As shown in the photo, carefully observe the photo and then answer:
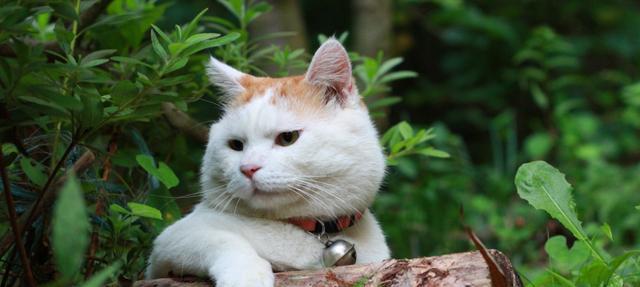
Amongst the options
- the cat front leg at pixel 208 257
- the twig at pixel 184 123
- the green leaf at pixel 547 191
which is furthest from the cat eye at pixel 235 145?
the green leaf at pixel 547 191

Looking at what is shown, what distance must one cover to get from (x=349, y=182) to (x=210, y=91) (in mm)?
669

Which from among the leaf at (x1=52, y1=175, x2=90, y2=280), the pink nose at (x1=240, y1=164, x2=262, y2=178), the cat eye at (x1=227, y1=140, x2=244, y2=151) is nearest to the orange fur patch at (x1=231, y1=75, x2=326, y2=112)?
the cat eye at (x1=227, y1=140, x2=244, y2=151)

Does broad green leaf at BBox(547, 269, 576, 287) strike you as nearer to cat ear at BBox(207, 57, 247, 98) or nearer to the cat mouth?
the cat mouth

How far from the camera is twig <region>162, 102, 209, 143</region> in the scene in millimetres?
2416

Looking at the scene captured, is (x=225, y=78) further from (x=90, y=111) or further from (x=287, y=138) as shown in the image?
(x=90, y=111)

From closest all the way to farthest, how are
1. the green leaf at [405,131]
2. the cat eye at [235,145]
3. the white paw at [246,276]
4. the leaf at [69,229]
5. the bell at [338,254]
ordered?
the leaf at [69,229], the white paw at [246,276], the bell at [338,254], the cat eye at [235,145], the green leaf at [405,131]

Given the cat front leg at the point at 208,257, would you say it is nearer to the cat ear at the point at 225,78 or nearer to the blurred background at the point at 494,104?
the cat ear at the point at 225,78

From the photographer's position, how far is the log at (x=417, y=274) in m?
1.57

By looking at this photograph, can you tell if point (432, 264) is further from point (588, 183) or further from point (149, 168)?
point (588, 183)

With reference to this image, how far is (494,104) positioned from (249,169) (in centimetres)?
377

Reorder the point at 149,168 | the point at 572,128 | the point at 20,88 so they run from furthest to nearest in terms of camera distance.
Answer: the point at 572,128
the point at 149,168
the point at 20,88

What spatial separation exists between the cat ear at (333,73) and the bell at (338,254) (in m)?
0.44

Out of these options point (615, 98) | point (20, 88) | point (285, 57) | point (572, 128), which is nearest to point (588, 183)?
point (572, 128)

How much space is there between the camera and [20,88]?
5.12 ft
